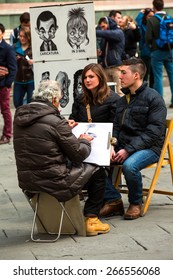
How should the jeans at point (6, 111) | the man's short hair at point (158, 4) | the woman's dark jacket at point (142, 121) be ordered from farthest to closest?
the man's short hair at point (158, 4) → the jeans at point (6, 111) → the woman's dark jacket at point (142, 121)

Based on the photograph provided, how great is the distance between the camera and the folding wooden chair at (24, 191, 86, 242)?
826cm

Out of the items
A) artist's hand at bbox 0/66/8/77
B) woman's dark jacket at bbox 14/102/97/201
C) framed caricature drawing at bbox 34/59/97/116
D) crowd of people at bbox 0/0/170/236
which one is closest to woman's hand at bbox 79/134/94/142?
crowd of people at bbox 0/0/170/236

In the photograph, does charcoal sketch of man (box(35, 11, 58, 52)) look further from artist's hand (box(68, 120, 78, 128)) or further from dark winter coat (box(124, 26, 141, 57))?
dark winter coat (box(124, 26, 141, 57))

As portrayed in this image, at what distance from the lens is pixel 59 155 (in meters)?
8.04

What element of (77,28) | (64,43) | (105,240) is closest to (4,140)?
(64,43)

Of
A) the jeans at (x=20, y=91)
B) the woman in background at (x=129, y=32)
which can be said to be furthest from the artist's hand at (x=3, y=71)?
the woman in background at (x=129, y=32)

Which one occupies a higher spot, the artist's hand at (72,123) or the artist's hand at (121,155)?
the artist's hand at (72,123)

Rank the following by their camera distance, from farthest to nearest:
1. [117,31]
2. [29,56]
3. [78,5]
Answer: [117,31] → [29,56] → [78,5]

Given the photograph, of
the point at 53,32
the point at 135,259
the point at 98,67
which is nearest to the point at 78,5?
the point at 53,32

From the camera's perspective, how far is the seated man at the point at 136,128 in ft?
28.7

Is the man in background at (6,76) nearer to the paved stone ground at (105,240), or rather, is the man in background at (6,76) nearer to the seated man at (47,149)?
the paved stone ground at (105,240)

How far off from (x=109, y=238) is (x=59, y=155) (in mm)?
818

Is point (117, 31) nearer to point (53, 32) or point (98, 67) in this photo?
point (53, 32)

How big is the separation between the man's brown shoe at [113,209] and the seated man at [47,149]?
0.84 metres
